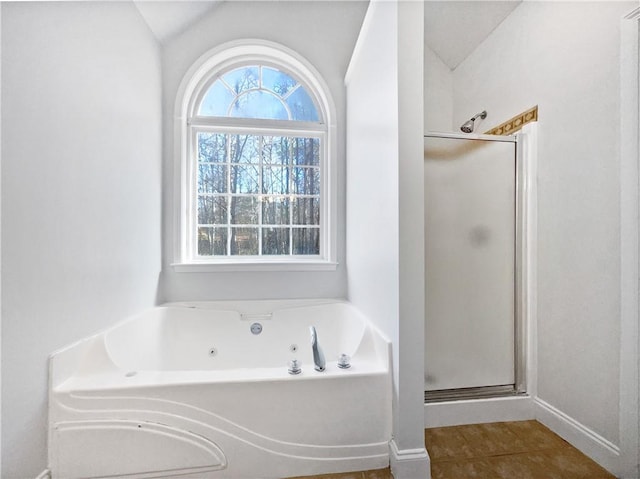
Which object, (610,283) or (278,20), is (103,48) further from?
(610,283)

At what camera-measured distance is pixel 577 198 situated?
4.75 feet

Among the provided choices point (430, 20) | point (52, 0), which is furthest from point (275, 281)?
point (430, 20)

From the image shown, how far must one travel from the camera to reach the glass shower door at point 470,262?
168cm

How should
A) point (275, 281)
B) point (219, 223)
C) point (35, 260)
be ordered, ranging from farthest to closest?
1. point (219, 223)
2. point (275, 281)
3. point (35, 260)

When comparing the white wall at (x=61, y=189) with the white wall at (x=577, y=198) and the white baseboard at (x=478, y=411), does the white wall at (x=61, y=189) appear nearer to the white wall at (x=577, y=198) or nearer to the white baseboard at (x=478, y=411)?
the white baseboard at (x=478, y=411)

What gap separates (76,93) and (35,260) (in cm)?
75

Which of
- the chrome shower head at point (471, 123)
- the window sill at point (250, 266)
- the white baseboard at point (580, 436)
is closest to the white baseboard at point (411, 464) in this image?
the white baseboard at point (580, 436)

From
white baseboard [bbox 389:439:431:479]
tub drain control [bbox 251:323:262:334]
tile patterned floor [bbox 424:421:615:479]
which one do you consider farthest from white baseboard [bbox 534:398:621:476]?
tub drain control [bbox 251:323:262:334]

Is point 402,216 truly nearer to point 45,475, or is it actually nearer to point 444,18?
point 45,475

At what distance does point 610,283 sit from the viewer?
1.30 m

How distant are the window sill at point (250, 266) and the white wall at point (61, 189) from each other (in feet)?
1.24

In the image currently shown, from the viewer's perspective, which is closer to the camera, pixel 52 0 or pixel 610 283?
pixel 52 0

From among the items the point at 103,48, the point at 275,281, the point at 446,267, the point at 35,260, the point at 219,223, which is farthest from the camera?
the point at 219,223

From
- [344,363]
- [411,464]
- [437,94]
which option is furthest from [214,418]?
[437,94]
